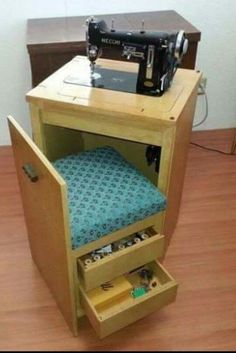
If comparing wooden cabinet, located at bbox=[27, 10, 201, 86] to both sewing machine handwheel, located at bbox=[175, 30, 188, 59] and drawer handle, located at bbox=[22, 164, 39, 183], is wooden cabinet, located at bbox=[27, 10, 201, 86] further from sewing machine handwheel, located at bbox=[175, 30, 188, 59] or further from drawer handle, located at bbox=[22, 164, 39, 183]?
drawer handle, located at bbox=[22, 164, 39, 183]

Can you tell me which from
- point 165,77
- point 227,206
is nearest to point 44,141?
point 165,77

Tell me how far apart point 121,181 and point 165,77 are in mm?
362

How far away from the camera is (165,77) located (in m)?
1.21

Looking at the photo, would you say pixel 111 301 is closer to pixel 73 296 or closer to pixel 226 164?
pixel 73 296

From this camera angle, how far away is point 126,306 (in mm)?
1088

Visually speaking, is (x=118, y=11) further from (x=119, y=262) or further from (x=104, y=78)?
(x=119, y=262)

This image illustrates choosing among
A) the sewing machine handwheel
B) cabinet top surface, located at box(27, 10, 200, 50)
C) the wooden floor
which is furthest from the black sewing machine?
the wooden floor

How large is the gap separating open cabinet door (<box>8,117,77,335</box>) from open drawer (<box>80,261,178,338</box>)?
85 millimetres

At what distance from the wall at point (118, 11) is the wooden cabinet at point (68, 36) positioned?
2.1 inches

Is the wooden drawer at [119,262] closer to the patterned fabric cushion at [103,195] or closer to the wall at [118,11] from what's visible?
the patterned fabric cushion at [103,195]

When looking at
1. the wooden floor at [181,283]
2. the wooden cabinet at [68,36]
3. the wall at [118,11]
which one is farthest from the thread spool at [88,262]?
the wall at [118,11]

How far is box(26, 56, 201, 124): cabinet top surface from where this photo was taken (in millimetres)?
1126

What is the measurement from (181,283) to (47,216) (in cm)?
65

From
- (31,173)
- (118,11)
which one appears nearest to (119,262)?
(31,173)
